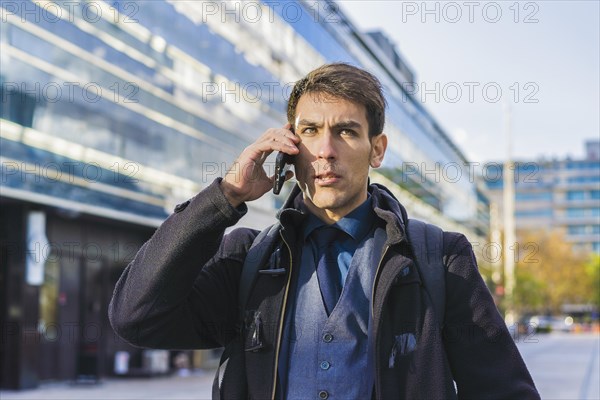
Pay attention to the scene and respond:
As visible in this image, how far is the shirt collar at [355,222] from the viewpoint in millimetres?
2756

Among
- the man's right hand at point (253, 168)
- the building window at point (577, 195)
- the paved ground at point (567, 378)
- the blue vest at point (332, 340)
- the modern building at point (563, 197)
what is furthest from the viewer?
the building window at point (577, 195)

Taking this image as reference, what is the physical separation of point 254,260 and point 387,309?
1.34 feet

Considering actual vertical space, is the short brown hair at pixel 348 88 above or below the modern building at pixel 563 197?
below

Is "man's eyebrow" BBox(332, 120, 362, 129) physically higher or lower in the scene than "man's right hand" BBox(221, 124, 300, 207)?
→ higher

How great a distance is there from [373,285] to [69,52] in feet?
66.1

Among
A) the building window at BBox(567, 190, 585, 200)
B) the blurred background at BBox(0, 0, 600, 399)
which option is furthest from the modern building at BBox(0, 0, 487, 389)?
the building window at BBox(567, 190, 585, 200)

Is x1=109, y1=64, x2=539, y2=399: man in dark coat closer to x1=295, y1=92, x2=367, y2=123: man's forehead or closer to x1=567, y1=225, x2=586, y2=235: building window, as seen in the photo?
x1=295, y1=92, x2=367, y2=123: man's forehead

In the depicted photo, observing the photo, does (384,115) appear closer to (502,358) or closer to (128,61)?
(502,358)

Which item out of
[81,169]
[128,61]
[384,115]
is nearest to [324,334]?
[384,115]

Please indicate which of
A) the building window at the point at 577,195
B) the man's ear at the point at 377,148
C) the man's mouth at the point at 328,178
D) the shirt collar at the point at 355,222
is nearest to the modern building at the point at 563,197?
the building window at the point at 577,195

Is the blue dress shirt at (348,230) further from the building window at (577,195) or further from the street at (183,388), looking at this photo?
the building window at (577,195)

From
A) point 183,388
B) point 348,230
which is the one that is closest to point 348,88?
point 348,230

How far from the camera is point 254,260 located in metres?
2.76

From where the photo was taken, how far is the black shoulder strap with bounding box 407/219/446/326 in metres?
2.62
